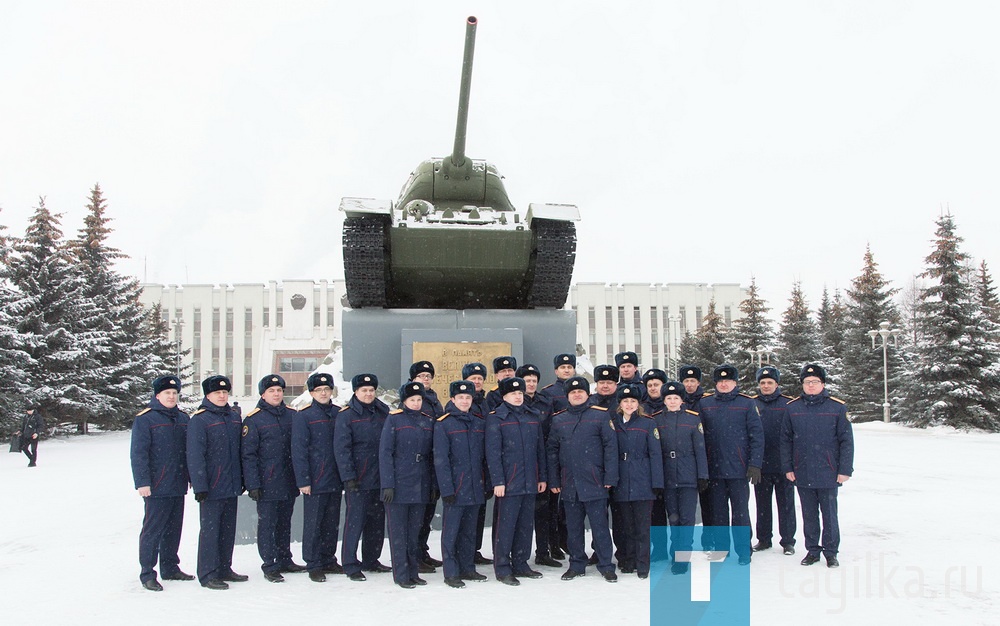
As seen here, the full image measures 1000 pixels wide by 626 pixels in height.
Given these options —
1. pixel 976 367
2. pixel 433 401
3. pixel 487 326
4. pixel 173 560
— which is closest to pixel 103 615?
pixel 173 560

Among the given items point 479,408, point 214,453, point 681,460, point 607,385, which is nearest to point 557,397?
point 607,385

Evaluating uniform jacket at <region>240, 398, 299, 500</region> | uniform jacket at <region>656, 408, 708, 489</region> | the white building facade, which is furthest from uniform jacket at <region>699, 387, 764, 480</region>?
the white building facade

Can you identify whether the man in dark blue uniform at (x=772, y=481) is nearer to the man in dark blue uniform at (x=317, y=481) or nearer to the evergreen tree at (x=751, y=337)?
the man in dark blue uniform at (x=317, y=481)

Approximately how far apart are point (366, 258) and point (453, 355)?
5.51 ft

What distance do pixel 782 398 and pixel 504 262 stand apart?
13.4 feet

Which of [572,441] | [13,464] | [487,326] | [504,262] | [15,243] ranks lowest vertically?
[13,464]

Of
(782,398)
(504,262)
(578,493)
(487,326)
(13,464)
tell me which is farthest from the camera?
(13,464)

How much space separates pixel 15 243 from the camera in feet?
75.0

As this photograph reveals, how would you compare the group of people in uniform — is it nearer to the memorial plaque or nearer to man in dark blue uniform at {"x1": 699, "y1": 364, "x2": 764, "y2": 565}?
man in dark blue uniform at {"x1": 699, "y1": 364, "x2": 764, "y2": 565}

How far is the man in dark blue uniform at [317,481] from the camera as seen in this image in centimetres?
579

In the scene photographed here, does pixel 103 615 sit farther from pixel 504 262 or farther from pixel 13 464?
pixel 13 464

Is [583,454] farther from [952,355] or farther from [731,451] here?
[952,355]

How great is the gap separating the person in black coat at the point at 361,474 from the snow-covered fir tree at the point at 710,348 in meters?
30.5

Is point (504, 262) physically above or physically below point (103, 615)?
above
